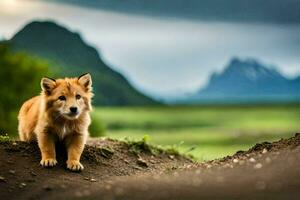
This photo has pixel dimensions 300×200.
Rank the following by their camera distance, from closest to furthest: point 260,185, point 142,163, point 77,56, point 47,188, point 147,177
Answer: point 260,185
point 47,188
point 147,177
point 142,163
point 77,56

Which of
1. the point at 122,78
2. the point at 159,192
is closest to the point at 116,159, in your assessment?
the point at 159,192

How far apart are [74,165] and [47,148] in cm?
55

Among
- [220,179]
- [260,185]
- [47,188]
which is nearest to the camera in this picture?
[260,185]

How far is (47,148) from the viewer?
11.3m

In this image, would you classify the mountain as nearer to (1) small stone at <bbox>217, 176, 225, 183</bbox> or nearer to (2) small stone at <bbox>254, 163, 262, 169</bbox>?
(2) small stone at <bbox>254, 163, 262, 169</bbox>

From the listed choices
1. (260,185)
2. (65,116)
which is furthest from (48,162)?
(260,185)

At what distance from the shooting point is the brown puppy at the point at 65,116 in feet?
36.4

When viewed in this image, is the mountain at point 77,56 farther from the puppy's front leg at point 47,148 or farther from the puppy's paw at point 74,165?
the puppy's paw at point 74,165

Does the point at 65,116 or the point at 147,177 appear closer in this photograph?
the point at 147,177

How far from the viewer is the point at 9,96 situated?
120 ft

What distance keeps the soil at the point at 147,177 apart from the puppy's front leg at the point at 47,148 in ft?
0.40

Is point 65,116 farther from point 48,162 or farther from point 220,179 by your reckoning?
point 220,179

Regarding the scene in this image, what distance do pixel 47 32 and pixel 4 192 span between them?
78195 millimetres

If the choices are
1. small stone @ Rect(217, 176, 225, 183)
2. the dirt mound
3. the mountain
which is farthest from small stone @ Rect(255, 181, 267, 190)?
the mountain
